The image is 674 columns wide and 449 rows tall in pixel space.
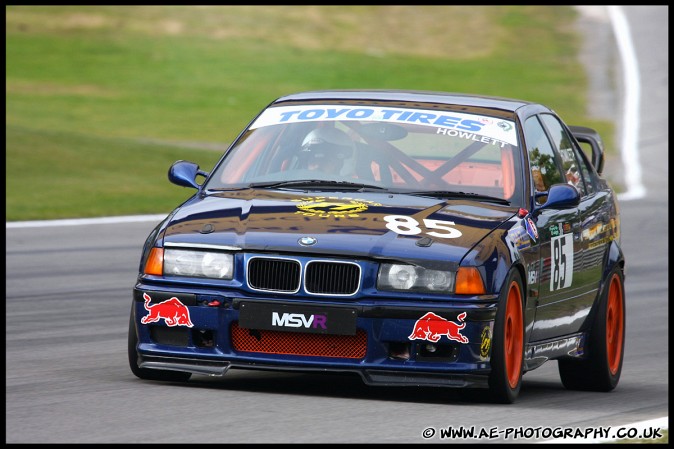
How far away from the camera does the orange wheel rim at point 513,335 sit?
283 inches

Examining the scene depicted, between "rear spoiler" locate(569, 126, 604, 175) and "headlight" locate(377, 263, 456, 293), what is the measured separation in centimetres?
323

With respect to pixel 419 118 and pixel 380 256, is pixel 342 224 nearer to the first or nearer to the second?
pixel 380 256

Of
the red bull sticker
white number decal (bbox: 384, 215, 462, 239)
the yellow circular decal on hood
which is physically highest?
the yellow circular decal on hood

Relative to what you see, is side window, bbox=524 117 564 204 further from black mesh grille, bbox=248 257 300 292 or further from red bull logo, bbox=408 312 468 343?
black mesh grille, bbox=248 257 300 292

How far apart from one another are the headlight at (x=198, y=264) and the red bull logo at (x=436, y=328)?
0.89 metres

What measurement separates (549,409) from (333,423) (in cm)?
137

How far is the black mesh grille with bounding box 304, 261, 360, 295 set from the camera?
6.88 meters

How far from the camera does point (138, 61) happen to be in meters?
41.2

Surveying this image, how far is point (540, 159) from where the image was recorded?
8398 mm

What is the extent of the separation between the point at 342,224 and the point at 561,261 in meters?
1.50

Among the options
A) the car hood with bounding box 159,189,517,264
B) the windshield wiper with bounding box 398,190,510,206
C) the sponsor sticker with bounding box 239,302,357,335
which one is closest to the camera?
the sponsor sticker with bounding box 239,302,357,335

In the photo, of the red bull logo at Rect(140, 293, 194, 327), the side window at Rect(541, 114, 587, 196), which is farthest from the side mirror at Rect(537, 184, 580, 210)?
the red bull logo at Rect(140, 293, 194, 327)

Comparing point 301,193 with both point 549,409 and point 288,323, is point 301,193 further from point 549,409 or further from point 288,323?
point 549,409

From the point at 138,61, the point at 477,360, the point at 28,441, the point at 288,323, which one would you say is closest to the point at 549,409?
the point at 477,360
